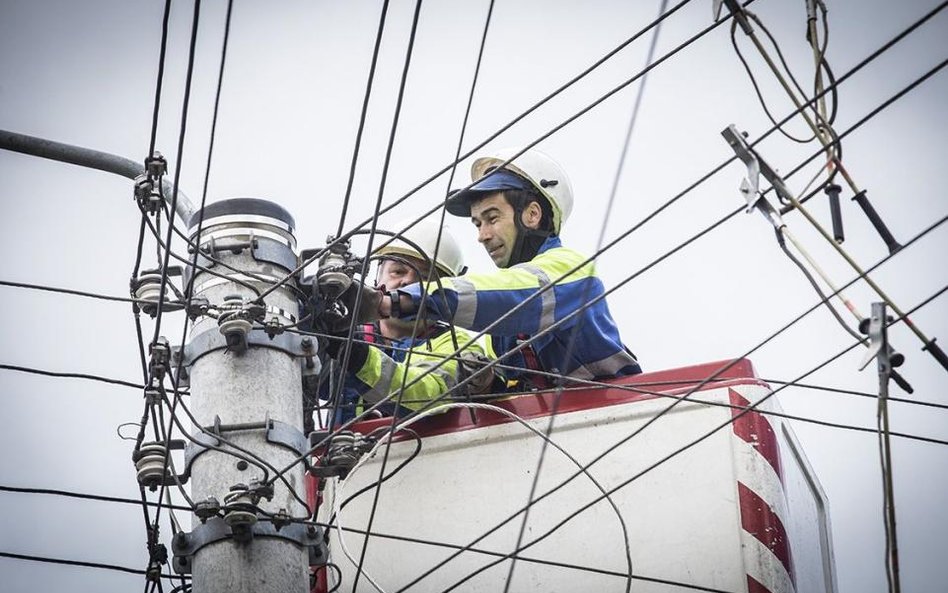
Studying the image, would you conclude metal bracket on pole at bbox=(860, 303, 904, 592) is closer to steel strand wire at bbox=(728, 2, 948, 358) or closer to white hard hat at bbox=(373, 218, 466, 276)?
steel strand wire at bbox=(728, 2, 948, 358)

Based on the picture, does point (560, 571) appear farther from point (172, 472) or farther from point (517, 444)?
point (172, 472)

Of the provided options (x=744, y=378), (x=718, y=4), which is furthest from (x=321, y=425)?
(x=718, y=4)

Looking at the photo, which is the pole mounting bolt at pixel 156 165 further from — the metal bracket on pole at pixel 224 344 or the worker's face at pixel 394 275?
the worker's face at pixel 394 275

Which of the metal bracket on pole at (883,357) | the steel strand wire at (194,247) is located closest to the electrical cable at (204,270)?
the steel strand wire at (194,247)

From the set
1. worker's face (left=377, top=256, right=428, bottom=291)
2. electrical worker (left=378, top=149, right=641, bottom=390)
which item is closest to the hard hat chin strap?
electrical worker (left=378, top=149, right=641, bottom=390)

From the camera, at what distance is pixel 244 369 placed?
4832mm

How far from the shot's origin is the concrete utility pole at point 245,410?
4504 mm

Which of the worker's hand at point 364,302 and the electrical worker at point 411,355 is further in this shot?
the electrical worker at point 411,355

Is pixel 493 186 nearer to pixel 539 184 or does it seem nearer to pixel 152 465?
pixel 539 184

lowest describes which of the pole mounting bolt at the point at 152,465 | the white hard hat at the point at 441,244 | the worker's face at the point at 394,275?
the pole mounting bolt at the point at 152,465

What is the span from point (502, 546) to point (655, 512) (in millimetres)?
622

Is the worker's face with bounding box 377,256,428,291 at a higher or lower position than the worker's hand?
Result: higher

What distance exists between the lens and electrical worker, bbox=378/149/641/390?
5855 mm

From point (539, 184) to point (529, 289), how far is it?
1.24 m
